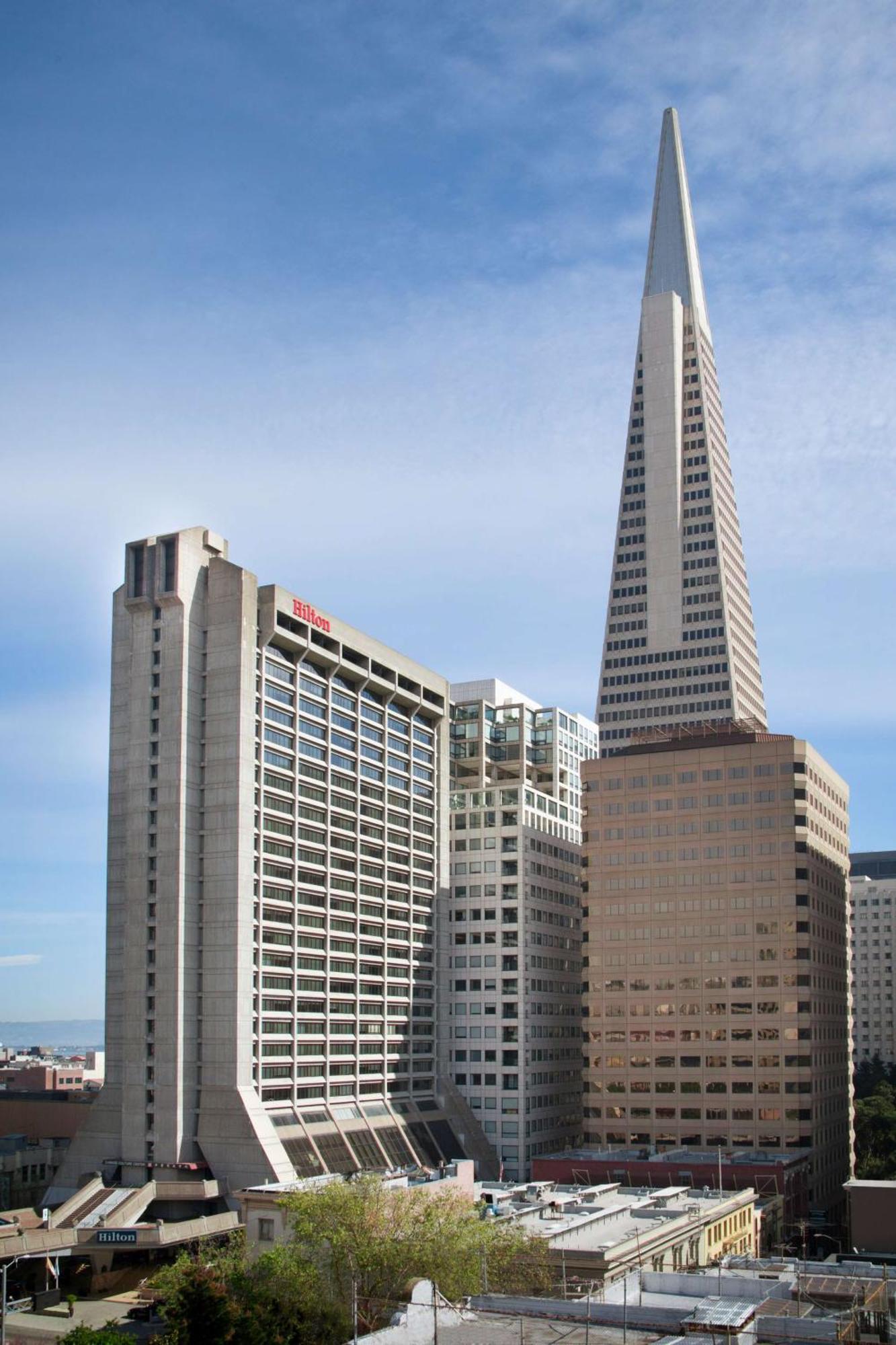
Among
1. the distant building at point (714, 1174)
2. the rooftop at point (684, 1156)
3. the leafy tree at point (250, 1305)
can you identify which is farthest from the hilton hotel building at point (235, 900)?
the leafy tree at point (250, 1305)

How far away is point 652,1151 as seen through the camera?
180750mm

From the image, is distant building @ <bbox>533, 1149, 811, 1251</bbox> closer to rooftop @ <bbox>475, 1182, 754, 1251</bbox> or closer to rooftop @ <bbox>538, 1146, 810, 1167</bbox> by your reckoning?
rooftop @ <bbox>538, 1146, 810, 1167</bbox>

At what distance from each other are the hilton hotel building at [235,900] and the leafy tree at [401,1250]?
161ft

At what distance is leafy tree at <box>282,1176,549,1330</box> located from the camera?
87.9 meters

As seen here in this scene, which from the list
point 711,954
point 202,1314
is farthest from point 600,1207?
point 711,954

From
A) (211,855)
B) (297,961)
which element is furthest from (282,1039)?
(211,855)

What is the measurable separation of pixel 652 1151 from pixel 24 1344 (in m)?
95.6

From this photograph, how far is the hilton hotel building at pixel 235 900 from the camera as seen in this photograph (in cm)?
15012

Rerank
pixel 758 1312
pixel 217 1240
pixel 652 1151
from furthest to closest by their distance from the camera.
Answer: pixel 652 1151, pixel 217 1240, pixel 758 1312

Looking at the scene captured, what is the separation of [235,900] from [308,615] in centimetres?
3568

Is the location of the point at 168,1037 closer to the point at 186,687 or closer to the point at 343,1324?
the point at 186,687

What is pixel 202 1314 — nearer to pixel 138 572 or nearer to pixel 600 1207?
pixel 600 1207

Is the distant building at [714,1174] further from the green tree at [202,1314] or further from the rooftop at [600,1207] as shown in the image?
the green tree at [202,1314]

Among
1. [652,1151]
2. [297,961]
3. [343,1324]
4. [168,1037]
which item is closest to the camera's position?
[343,1324]
